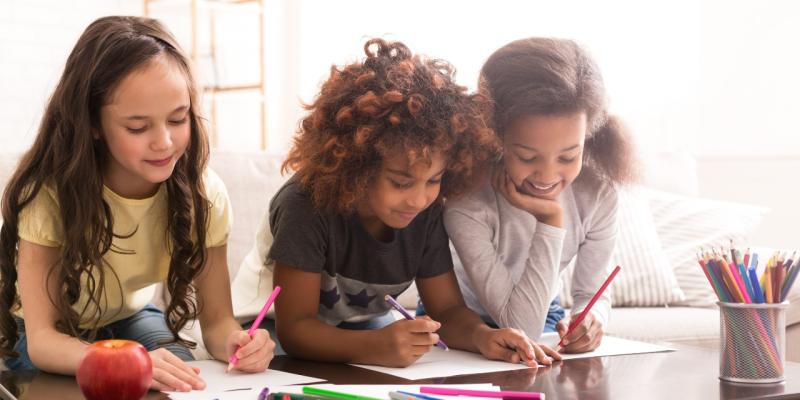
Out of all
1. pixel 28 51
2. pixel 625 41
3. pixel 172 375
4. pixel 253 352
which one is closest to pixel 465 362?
pixel 253 352

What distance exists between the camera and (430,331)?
51.3 inches

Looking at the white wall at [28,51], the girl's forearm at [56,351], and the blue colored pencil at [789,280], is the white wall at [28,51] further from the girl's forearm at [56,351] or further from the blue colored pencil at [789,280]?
the blue colored pencil at [789,280]

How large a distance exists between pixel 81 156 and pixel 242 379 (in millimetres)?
400

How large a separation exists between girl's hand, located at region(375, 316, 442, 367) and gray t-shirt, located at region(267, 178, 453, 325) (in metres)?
0.18

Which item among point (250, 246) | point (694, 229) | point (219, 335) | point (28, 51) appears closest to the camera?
point (219, 335)

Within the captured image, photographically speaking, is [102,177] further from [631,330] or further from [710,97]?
[710,97]

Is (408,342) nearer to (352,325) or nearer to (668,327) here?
(352,325)

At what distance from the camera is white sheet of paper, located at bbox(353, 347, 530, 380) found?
1.27 meters

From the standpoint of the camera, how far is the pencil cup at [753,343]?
3.93 feet

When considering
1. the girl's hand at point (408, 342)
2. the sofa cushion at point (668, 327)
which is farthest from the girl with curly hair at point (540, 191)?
the sofa cushion at point (668, 327)

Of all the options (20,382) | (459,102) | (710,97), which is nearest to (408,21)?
(710,97)

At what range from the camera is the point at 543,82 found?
151 cm

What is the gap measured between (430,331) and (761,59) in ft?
8.16

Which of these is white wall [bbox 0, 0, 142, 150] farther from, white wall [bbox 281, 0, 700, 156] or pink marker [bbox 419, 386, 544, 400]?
pink marker [bbox 419, 386, 544, 400]
